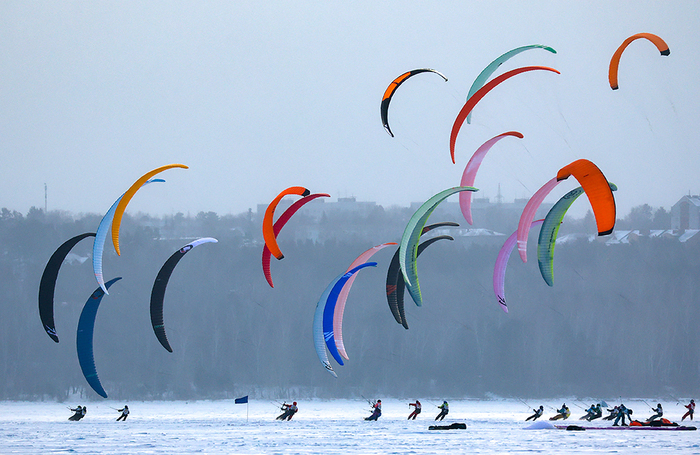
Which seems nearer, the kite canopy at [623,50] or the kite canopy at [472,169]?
the kite canopy at [623,50]

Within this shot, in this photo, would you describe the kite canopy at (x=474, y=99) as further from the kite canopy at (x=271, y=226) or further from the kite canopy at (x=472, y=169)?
the kite canopy at (x=271, y=226)

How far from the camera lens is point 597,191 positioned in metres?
20.8

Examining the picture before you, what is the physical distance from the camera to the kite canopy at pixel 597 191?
20.3 meters

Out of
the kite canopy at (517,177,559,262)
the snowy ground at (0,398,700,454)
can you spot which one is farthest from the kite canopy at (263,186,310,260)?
the kite canopy at (517,177,559,262)

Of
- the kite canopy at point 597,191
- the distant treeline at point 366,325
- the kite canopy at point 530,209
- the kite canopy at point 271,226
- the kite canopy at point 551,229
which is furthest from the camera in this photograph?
the distant treeline at point 366,325

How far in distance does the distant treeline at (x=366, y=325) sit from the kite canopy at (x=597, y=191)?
3698 cm

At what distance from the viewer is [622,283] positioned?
63.6 meters

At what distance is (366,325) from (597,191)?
3985 centimetres

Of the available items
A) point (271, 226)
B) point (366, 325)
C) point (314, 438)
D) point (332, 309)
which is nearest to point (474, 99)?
point (271, 226)

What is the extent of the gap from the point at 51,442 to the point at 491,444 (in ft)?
32.8

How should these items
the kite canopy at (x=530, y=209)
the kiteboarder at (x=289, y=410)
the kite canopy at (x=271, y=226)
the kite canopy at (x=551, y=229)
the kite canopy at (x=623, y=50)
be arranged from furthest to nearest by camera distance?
the kiteboarder at (x=289, y=410), the kite canopy at (x=271, y=226), the kite canopy at (x=530, y=209), the kite canopy at (x=551, y=229), the kite canopy at (x=623, y=50)

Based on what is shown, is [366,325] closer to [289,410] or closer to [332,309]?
[289,410]

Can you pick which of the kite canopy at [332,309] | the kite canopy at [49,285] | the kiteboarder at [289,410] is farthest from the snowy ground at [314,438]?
the kite canopy at [49,285]

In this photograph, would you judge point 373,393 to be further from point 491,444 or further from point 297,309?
point 491,444
